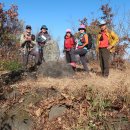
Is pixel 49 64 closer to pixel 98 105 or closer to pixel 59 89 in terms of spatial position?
pixel 59 89

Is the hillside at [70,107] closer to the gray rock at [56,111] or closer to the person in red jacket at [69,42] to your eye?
the gray rock at [56,111]

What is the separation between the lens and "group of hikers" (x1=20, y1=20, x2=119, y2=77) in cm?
1197

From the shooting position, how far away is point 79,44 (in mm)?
12898

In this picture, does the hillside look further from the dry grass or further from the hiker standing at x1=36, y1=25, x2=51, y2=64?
the hiker standing at x1=36, y1=25, x2=51, y2=64

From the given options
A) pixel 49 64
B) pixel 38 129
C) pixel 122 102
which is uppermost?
pixel 49 64

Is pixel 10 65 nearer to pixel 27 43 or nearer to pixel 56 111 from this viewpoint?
pixel 27 43

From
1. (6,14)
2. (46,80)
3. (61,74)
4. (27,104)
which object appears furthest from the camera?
(6,14)

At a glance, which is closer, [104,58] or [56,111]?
[56,111]

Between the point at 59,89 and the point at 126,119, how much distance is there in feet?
7.44

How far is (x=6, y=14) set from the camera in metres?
23.6

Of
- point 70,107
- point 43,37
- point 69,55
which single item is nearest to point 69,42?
point 69,55

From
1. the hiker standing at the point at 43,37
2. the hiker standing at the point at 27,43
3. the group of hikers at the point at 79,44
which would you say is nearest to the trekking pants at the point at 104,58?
the group of hikers at the point at 79,44


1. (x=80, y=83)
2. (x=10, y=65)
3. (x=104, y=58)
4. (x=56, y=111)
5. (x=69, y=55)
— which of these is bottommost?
(x=56, y=111)

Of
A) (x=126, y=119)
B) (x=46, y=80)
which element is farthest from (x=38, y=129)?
(x=46, y=80)
